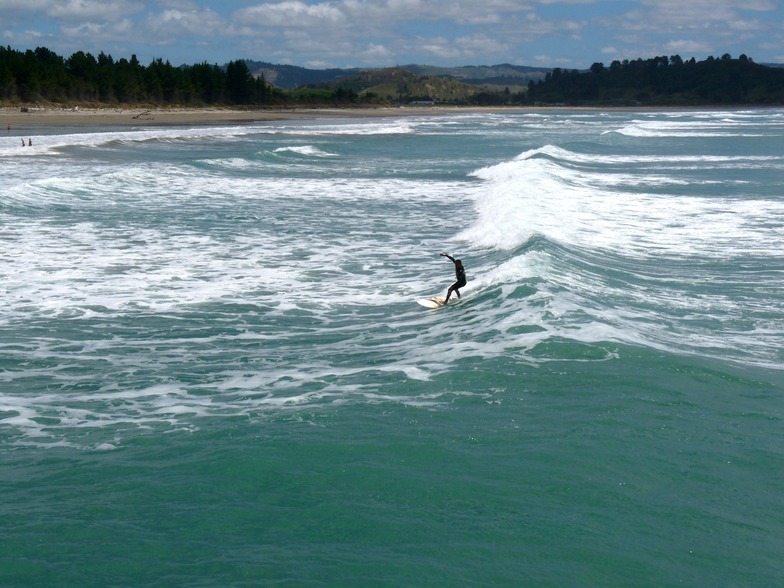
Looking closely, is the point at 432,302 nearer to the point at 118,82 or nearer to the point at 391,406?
the point at 391,406

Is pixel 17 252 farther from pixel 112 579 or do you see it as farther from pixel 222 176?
pixel 222 176

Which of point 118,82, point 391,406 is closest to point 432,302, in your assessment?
point 391,406

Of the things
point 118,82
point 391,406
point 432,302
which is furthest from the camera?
point 118,82

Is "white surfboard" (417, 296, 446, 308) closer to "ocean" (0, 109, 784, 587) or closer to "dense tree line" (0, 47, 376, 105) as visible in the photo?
"ocean" (0, 109, 784, 587)

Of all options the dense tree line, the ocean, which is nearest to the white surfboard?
the ocean

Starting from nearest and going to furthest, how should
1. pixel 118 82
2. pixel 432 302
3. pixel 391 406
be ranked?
pixel 391 406 < pixel 432 302 < pixel 118 82

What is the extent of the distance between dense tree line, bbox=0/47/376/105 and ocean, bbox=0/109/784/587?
86540mm

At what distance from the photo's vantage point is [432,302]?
13.9m

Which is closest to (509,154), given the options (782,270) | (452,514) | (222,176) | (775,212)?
(222,176)

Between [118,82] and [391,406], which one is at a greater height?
[118,82]

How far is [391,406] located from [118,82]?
114 m

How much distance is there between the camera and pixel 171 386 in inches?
406

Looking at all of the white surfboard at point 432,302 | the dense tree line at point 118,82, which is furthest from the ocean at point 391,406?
the dense tree line at point 118,82

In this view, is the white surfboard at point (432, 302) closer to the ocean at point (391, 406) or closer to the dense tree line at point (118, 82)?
the ocean at point (391, 406)
